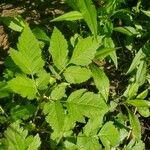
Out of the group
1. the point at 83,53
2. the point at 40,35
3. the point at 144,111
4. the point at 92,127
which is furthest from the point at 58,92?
the point at 144,111

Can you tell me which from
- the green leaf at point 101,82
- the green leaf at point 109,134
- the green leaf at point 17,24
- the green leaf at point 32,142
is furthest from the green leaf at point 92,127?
the green leaf at point 17,24

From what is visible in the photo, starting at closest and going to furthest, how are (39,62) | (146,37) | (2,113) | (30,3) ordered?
(39,62), (2,113), (146,37), (30,3)

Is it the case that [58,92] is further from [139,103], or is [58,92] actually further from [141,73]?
[141,73]

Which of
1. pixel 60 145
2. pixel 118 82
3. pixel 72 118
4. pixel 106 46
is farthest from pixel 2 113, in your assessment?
pixel 118 82

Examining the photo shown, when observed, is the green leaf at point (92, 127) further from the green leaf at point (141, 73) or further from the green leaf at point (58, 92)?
the green leaf at point (141, 73)

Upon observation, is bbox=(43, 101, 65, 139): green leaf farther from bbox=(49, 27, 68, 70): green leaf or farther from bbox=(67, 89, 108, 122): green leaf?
bbox=(49, 27, 68, 70): green leaf

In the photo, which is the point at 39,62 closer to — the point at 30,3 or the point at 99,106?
the point at 99,106

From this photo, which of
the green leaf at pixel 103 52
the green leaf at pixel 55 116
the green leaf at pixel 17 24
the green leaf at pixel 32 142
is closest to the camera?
the green leaf at pixel 55 116
